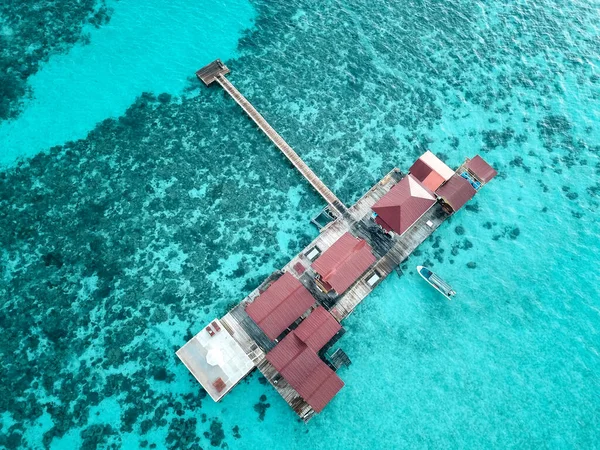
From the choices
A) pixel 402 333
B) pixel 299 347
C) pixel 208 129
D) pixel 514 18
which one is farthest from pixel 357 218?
pixel 514 18

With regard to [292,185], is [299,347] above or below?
below

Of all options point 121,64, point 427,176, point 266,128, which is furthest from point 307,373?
point 121,64

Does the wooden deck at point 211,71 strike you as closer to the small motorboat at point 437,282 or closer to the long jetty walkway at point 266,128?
the long jetty walkway at point 266,128

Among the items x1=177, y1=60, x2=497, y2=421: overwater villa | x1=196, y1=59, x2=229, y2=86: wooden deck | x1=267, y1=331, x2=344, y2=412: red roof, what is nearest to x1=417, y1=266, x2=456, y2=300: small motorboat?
x1=177, y1=60, x2=497, y2=421: overwater villa

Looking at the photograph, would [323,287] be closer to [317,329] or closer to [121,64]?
[317,329]

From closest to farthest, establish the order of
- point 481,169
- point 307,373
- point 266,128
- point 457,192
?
point 307,373 → point 457,192 → point 481,169 → point 266,128

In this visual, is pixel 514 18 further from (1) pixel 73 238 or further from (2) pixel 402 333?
(1) pixel 73 238
